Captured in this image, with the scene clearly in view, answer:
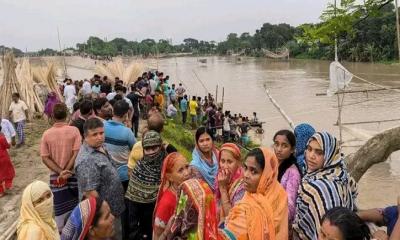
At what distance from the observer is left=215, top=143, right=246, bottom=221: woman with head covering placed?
2646mm

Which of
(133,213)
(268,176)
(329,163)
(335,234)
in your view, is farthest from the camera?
(133,213)

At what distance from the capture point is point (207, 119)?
12.8 m

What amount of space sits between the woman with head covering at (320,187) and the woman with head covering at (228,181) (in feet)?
1.26

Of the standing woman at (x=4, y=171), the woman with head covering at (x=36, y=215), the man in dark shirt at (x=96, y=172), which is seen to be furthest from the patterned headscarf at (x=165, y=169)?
the standing woman at (x=4, y=171)

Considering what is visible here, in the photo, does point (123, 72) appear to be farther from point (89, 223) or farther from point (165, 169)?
point (89, 223)

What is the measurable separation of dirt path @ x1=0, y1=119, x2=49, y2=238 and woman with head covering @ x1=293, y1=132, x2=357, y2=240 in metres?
3.33

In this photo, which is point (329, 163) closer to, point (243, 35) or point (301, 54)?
point (301, 54)

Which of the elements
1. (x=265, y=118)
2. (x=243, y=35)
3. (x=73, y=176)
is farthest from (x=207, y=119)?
(x=243, y=35)

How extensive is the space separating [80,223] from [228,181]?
40.5 inches

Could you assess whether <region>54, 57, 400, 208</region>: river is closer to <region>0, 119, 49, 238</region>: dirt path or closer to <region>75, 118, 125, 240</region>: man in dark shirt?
<region>0, 119, 49, 238</region>: dirt path

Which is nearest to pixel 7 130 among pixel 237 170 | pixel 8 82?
pixel 8 82

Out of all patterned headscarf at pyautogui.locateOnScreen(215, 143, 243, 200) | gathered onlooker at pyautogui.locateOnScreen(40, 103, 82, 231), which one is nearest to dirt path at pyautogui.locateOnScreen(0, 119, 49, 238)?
gathered onlooker at pyautogui.locateOnScreen(40, 103, 82, 231)

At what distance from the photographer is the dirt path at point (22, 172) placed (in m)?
4.85

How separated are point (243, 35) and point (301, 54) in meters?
52.4
